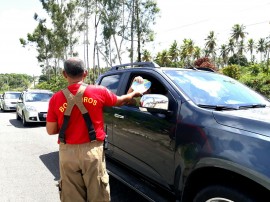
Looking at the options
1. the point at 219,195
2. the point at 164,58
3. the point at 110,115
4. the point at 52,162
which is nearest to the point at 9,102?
the point at 52,162

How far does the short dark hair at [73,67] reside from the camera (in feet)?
8.34

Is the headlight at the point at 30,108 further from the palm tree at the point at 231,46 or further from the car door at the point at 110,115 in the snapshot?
the palm tree at the point at 231,46

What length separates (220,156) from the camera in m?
2.26

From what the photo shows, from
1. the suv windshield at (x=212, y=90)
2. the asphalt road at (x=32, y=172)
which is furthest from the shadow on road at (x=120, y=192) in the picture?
the suv windshield at (x=212, y=90)

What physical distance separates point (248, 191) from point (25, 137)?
27.3ft

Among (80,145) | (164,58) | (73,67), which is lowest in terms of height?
(80,145)

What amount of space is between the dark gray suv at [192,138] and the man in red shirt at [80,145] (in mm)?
599

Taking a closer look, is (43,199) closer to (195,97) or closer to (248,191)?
(195,97)

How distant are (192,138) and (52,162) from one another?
14.1ft

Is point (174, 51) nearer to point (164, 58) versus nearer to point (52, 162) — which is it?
point (164, 58)

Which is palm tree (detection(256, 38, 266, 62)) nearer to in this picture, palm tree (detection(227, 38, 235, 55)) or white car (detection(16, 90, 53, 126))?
palm tree (detection(227, 38, 235, 55))

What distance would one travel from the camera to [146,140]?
10.9ft

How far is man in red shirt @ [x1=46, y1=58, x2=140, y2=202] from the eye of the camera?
256 cm

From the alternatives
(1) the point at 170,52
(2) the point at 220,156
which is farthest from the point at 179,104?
(1) the point at 170,52
